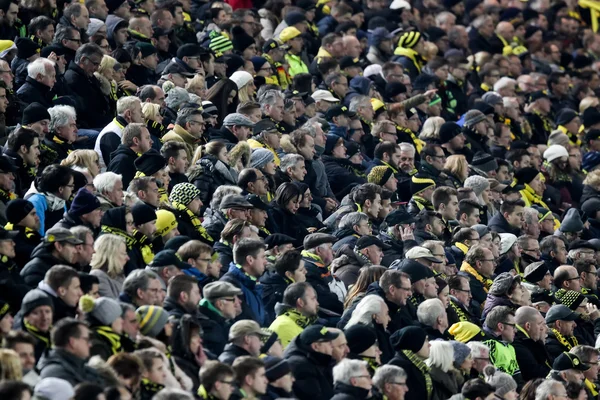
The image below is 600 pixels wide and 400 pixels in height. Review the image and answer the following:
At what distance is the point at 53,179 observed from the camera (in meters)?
13.4

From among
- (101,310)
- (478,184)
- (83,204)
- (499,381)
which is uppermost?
(101,310)

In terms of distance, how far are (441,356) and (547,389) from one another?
102cm

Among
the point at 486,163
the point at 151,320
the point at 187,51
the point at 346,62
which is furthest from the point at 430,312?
the point at 346,62

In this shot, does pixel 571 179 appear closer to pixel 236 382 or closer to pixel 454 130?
pixel 454 130

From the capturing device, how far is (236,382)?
11039 millimetres

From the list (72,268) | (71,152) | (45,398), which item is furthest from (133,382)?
(71,152)

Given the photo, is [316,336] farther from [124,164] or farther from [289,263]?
[124,164]

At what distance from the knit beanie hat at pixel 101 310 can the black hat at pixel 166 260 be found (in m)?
1.53

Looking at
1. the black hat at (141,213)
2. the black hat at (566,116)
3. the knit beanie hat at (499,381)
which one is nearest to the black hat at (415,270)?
the knit beanie hat at (499,381)

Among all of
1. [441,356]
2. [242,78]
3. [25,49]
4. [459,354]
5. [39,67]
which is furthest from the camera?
[242,78]

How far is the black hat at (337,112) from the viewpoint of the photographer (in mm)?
19156

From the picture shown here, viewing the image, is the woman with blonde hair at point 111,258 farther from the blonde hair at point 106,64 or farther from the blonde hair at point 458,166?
the blonde hair at point 458,166

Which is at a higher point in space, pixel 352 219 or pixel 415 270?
pixel 415 270

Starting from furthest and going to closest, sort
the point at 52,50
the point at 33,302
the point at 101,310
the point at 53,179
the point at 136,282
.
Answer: the point at 52,50 < the point at 53,179 < the point at 136,282 < the point at 101,310 < the point at 33,302
